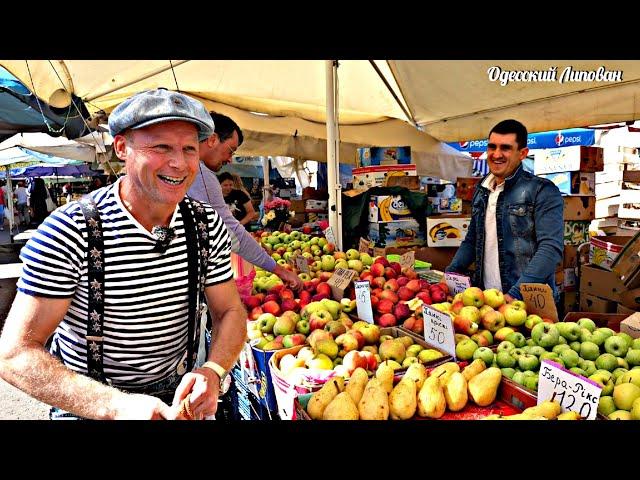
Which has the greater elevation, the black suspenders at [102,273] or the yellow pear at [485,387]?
the black suspenders at [102,273]

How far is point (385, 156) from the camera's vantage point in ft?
20.6

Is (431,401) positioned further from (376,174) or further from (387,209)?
(376,174)

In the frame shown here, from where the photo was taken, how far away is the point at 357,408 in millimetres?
1935

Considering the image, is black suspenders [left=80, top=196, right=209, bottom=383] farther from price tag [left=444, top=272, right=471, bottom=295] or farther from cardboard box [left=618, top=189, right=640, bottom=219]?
cardboard box [left=618, top=189, right=640, bottom=219]

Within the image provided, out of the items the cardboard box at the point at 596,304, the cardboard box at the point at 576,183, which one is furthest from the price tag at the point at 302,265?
the cardboard box at the point at 576,183

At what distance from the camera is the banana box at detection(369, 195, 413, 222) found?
5.54 m

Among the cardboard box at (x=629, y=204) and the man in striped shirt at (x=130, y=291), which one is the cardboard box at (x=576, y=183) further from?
the man in striped shirt at (x=130, y=291)

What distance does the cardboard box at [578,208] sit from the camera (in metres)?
6.17

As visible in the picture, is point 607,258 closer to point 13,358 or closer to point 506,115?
point 506,115

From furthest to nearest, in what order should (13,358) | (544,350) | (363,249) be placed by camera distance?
1. (363,249)
2. (544,350)
3. (13,358)

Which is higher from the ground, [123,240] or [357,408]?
[123,240]

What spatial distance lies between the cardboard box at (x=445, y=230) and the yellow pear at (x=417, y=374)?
348cm
